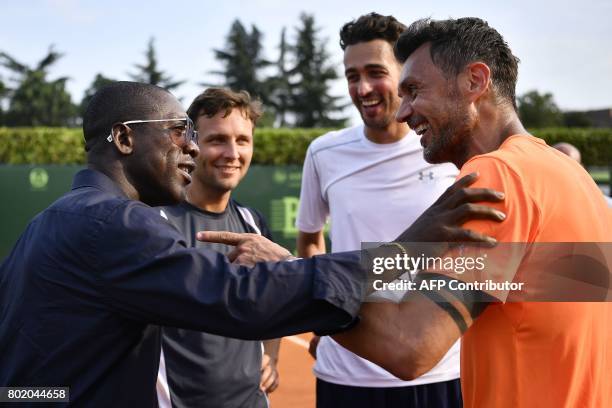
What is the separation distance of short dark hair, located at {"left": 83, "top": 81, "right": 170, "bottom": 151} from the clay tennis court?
5.67 m

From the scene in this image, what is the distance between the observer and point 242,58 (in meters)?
62.8

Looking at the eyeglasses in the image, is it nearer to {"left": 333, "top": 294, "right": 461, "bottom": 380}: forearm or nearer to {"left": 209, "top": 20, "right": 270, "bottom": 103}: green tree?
{"left": 333, "top": 294, "right": 461, "bottom": 380}: forearm

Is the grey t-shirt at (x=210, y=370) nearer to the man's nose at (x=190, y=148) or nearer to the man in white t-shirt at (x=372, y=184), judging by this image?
the man in white t-shirt at (x=372, y=184)

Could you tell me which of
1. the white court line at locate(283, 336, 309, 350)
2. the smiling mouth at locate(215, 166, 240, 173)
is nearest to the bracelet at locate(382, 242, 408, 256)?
the smiling mouth at locate(215, 166, 240, 173)

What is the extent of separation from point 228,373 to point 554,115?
6311 centimetres

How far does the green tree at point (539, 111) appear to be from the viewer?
60406mm

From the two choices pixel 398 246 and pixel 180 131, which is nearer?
pixel 398 246

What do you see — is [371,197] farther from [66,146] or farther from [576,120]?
[576,120]

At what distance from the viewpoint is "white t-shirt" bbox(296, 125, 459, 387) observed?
12.6ft

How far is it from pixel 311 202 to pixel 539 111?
60.3 m

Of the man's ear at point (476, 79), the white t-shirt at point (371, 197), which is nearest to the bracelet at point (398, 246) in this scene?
the man's ear at point (476, 79)

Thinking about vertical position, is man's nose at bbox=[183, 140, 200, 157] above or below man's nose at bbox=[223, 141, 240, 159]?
below

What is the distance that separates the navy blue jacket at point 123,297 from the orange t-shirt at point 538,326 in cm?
42

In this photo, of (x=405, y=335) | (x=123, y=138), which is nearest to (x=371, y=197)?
(x=123, y=138)
